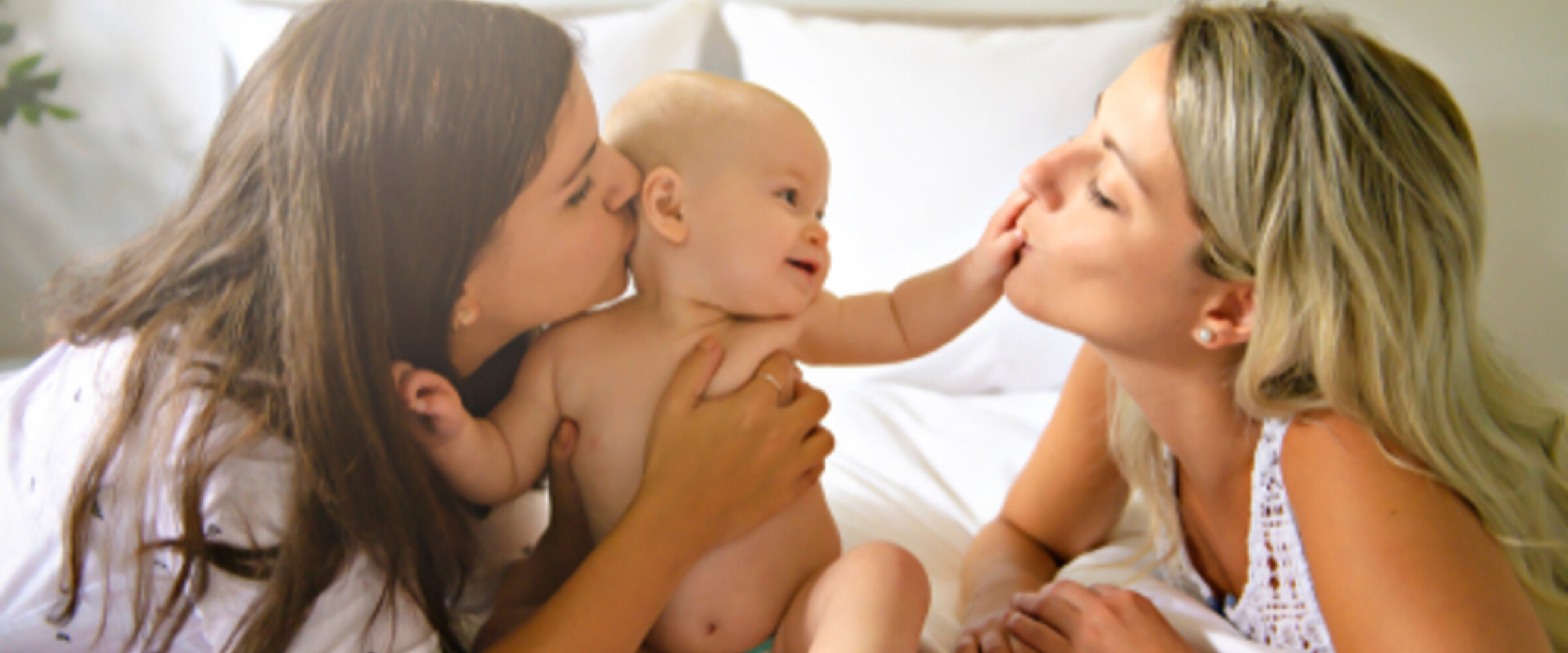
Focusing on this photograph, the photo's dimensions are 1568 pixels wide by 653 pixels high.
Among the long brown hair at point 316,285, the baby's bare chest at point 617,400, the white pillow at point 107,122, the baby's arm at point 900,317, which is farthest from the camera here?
the white pillow at point 107,122

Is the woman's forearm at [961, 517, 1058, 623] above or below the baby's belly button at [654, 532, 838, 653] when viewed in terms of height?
below

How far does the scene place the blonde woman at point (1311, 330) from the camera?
820 millimetres

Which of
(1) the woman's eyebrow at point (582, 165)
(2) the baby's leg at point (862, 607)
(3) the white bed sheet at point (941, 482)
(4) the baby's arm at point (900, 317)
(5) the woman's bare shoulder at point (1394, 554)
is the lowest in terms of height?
(3) the white bed sheet at point (941, 482)

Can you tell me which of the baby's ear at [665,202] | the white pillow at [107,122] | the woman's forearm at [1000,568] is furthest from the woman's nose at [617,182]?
the white pillow at [107,122]

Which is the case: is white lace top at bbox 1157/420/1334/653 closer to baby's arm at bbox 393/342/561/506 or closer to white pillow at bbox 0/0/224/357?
baby's arm at bbox 393/342/561/506

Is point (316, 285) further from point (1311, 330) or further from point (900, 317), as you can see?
point (1311, 330)

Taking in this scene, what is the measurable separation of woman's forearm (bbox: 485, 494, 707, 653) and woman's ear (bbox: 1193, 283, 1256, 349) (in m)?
0.50

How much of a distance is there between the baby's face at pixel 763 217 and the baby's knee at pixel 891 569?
249 mm

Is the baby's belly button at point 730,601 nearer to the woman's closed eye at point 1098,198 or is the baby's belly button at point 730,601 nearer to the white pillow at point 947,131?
the woman's closed eye at point 1098,198

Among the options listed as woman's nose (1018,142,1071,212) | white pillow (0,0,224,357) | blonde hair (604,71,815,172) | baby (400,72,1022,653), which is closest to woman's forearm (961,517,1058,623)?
baby (400,72,1022,653)

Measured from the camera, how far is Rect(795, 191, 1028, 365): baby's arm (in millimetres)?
1080

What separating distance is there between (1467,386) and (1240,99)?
34 centimetres

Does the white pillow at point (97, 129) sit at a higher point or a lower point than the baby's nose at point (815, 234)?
lower

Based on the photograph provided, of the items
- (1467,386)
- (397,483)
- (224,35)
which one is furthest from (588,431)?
(224,35)
